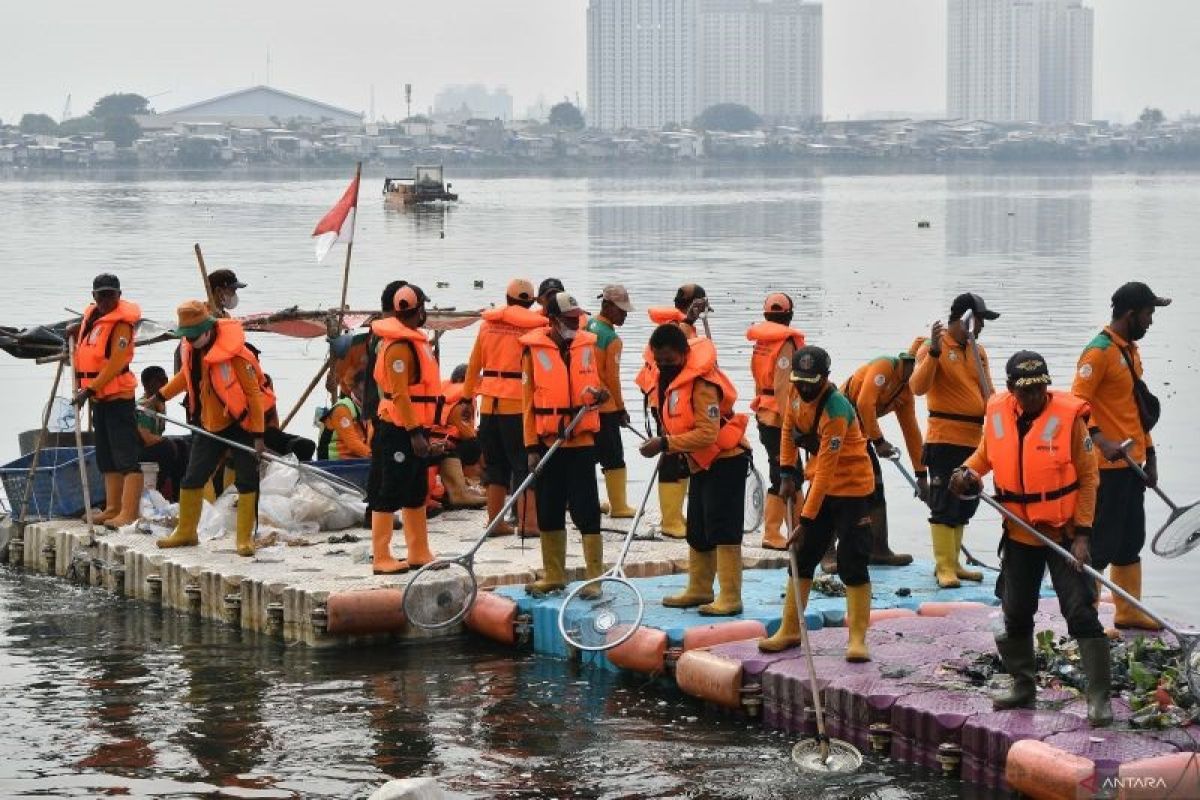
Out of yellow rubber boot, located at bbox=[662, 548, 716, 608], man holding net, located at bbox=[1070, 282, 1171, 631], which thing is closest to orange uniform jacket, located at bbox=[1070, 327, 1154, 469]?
man holding net, located at bbox=[1070, 282, 1171, 631]

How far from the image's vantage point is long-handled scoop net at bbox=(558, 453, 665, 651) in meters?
14.3

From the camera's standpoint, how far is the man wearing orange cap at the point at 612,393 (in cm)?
1614

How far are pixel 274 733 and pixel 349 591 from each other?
207cm

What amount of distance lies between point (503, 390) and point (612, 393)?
790mm

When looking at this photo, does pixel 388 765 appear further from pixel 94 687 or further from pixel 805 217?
pixel 805 217

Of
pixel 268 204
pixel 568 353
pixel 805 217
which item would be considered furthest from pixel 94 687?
pixel 268 204

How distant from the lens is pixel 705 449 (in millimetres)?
14016

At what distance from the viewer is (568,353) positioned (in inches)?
585

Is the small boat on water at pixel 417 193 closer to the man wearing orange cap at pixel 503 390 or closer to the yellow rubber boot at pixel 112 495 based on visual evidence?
the yellow rubber boot at pixel 112 495

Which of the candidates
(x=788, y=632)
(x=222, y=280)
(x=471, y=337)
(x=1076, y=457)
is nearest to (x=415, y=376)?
(x=222, y=280)

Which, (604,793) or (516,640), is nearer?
(604,793)

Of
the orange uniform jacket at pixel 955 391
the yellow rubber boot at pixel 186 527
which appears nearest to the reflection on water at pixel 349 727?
the yellow rubber boot at pixel 186 527

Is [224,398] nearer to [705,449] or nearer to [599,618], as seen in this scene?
[599,618]

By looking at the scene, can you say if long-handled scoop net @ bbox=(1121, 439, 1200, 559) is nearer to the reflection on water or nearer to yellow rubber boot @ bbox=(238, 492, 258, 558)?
the reflection on water
